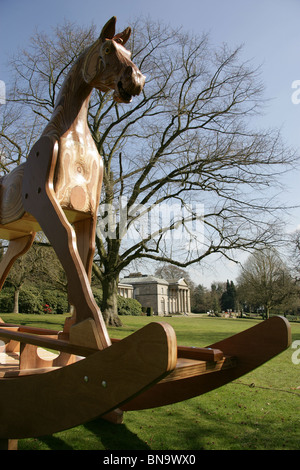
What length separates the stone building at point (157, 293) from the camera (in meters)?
55.8

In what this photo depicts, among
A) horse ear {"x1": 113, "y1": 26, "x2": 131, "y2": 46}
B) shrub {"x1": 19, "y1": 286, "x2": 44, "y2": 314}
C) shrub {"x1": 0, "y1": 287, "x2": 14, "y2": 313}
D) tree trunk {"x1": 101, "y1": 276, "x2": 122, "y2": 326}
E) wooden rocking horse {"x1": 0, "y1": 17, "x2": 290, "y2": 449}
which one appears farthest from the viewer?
shrub {"x1": 19, "y1": 286, "x2": 44, "y2": 314}

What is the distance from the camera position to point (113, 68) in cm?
250

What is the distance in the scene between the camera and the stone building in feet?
183

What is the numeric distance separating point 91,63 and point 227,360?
99.3 inches

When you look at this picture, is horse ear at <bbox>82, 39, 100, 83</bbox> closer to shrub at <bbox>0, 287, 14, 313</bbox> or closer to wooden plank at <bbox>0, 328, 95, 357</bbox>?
wooden plank at <bbox>0, 328, 95, 357</bbox>

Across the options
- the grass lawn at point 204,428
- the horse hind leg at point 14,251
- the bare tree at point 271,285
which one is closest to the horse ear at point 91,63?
the horse hind leg at point 14,251

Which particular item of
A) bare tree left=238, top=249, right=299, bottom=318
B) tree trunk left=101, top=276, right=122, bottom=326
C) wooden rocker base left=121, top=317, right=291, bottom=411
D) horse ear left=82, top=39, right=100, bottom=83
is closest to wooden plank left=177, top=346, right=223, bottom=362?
wooden rocker base left=121, top=317, right=291, bottom=411

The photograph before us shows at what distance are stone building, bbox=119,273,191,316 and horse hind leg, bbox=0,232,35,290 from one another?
47.6m

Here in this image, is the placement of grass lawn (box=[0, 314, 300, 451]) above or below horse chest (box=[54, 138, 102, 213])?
below

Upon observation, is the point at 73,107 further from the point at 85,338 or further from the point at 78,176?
the point at 85,338

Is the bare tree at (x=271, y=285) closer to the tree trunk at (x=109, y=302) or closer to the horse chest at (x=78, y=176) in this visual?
the tree trunk at (x=109, y=302)

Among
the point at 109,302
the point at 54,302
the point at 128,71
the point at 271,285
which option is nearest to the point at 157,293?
the point at 271,285

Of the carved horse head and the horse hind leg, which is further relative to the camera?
the horse hind leg
